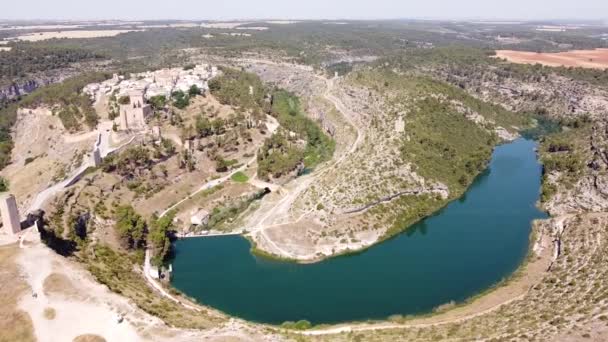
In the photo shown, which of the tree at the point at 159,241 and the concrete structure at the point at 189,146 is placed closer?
the tree at the point at 159,241

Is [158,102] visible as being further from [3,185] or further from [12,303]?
[12,303]

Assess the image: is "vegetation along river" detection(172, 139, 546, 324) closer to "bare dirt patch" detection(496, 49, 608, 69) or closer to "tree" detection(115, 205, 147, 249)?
"tree" detection(115, 205, 147, 249)

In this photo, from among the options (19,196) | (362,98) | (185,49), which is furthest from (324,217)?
(185,49)

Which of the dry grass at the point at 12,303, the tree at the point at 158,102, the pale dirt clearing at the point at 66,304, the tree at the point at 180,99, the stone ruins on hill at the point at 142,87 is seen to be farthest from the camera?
the tree at the point at 180,99

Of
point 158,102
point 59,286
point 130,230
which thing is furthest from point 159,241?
point 158,102

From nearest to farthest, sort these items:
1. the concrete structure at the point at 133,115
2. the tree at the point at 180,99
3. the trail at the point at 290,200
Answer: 1. the trail at the point at 290,200
2. the concrete structure at the point at 133,115
3. the tree at the point at 180,99

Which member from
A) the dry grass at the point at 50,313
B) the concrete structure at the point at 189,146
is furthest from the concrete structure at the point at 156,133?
the dry grass at the point at 50,313

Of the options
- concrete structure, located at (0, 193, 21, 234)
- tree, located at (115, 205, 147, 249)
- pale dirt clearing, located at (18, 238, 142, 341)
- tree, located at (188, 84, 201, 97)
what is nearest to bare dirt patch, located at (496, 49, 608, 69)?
tree, located at (188, 84, 201, 97)

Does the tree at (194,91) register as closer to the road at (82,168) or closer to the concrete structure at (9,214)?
the road at (82,168)
